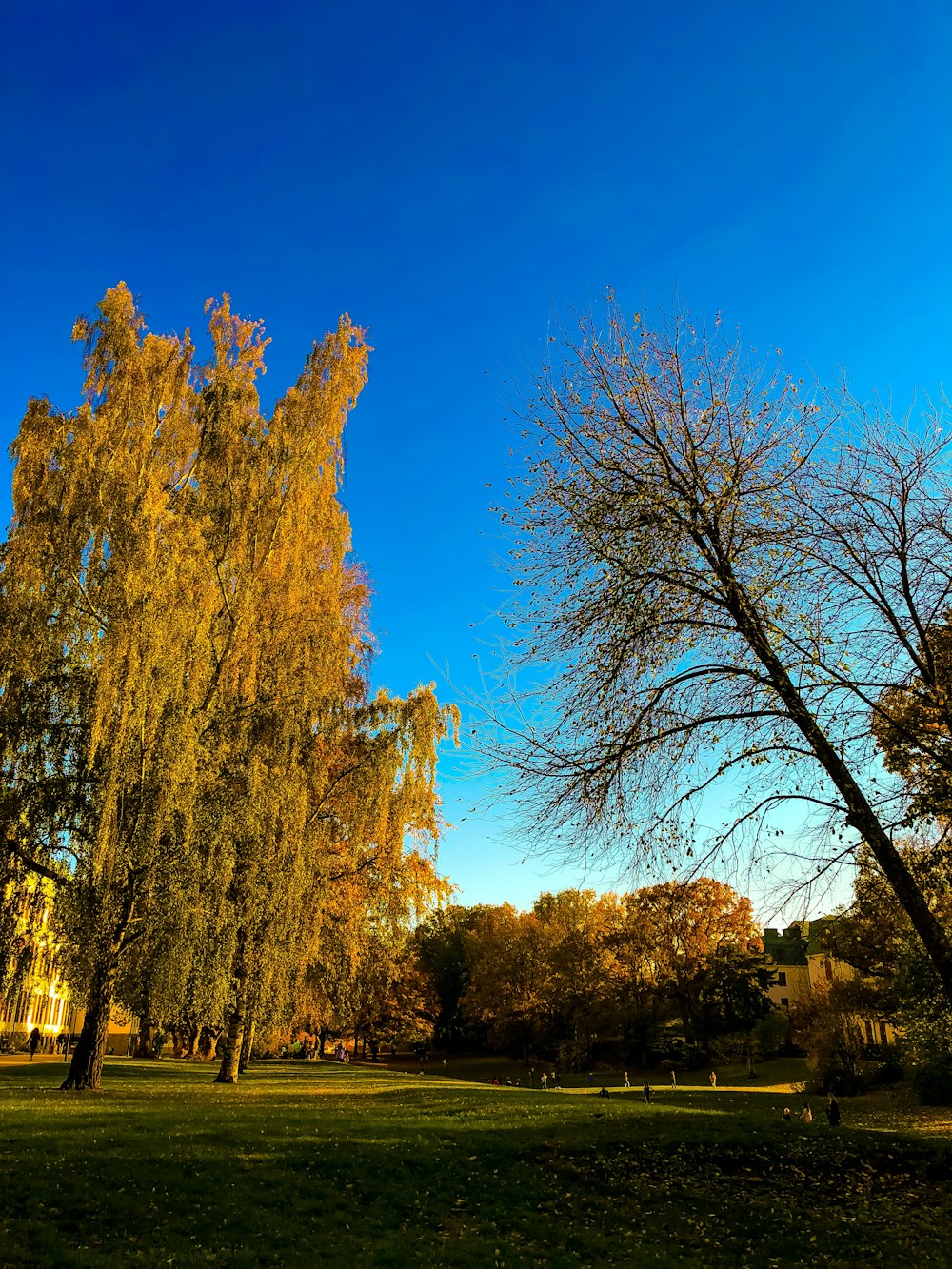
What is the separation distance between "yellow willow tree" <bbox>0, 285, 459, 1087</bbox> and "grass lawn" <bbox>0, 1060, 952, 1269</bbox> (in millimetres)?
3982

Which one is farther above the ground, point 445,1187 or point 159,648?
point 159,648

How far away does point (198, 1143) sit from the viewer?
529 inches

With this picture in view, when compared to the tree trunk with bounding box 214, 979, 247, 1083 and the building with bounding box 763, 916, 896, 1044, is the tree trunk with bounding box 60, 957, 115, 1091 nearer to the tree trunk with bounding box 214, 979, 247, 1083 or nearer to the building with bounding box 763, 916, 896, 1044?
the tree trunk with bounding box 214, 979, 247, 1083

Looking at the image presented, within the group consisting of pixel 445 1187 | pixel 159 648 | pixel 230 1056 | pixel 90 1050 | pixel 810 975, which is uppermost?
pixel 159 648

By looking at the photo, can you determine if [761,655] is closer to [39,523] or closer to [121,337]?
[39,523]

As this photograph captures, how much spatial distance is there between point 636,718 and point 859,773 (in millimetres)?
2454

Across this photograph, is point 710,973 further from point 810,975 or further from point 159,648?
point 159,648

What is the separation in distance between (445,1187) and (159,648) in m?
11.2

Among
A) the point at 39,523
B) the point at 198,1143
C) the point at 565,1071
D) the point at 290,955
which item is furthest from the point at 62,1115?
the point at 565,1071

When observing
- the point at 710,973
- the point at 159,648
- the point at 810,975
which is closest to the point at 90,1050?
the point at 159,648

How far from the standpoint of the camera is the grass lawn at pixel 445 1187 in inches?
402

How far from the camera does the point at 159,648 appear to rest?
55.0ft

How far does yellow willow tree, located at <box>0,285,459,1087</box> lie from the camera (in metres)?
16.4

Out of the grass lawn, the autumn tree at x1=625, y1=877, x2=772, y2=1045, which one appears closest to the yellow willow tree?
the grass lawn
